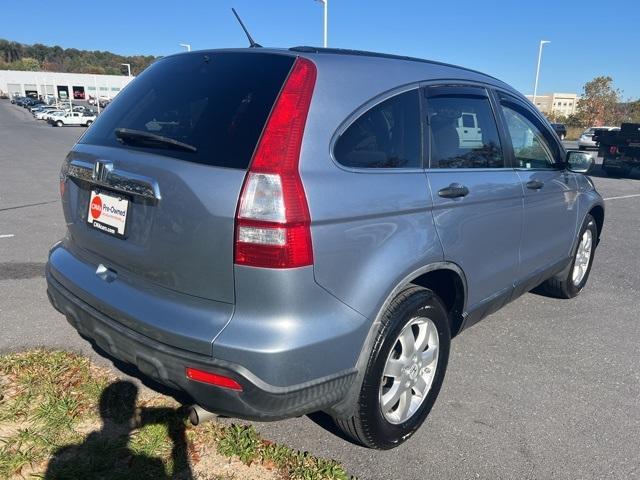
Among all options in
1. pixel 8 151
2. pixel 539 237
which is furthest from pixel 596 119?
pixel 539 237

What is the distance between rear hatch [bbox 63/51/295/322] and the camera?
6.35ft

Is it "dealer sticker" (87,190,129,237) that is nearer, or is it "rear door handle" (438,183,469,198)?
"dealer sticker" (87,190,129,237)

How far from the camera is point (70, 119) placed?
4325 centimetres

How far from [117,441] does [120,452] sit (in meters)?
0.09

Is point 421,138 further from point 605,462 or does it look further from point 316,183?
point 605,462

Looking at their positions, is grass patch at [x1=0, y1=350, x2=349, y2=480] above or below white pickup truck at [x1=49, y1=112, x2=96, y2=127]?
below

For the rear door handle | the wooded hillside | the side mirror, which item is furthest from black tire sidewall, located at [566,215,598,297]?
the wooded hillside

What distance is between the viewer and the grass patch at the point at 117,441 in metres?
2.29

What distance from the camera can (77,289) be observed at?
2.44m

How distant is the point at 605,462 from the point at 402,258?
1499 mm

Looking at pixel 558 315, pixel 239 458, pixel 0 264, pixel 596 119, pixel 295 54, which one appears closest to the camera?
pixel 295 54

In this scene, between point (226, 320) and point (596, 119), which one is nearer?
point (226, 320)

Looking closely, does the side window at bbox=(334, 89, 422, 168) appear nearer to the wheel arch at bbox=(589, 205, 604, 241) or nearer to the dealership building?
the wheel arch at bbox=(589, 205, 604, 241)

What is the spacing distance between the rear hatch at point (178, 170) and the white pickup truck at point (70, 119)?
4487cm
